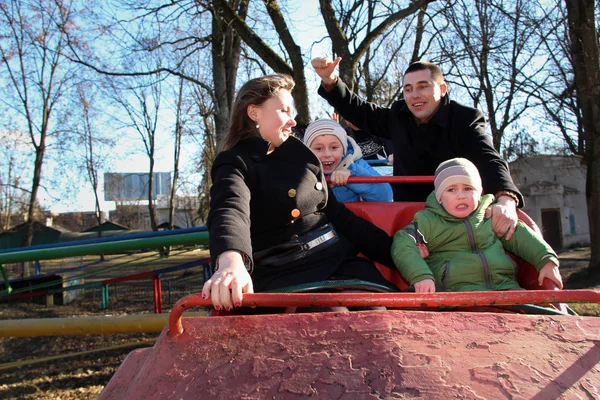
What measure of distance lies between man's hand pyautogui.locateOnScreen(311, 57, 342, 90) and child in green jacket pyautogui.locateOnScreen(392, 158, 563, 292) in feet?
3.52

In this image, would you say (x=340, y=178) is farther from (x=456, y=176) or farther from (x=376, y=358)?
(x=376, y=358)

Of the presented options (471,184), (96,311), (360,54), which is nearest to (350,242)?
(471,184)

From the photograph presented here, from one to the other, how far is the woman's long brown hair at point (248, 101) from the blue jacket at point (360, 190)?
3.39 ft

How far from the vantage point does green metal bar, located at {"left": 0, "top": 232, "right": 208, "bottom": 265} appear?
438cm

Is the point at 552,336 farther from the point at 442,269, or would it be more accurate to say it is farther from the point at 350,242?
the point at 350,242

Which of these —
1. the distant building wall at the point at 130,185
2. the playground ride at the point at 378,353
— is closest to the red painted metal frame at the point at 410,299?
the playground ride at the point at 378,353

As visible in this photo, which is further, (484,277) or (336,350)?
(484,277)

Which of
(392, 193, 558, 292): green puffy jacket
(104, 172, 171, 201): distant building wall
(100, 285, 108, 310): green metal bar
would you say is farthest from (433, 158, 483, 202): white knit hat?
(104, 172, 171, 201): distant building wall

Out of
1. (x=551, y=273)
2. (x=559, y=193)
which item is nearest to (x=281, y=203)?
(x=551, y=273)

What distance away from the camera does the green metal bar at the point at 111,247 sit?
4.38m

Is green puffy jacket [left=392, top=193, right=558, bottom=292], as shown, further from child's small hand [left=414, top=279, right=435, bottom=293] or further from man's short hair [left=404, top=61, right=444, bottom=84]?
man's short hair [left=404, top=61, right=444, bottom=84]

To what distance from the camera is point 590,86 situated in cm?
936

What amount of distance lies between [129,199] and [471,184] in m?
49.1

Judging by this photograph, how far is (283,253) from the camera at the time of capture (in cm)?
195
